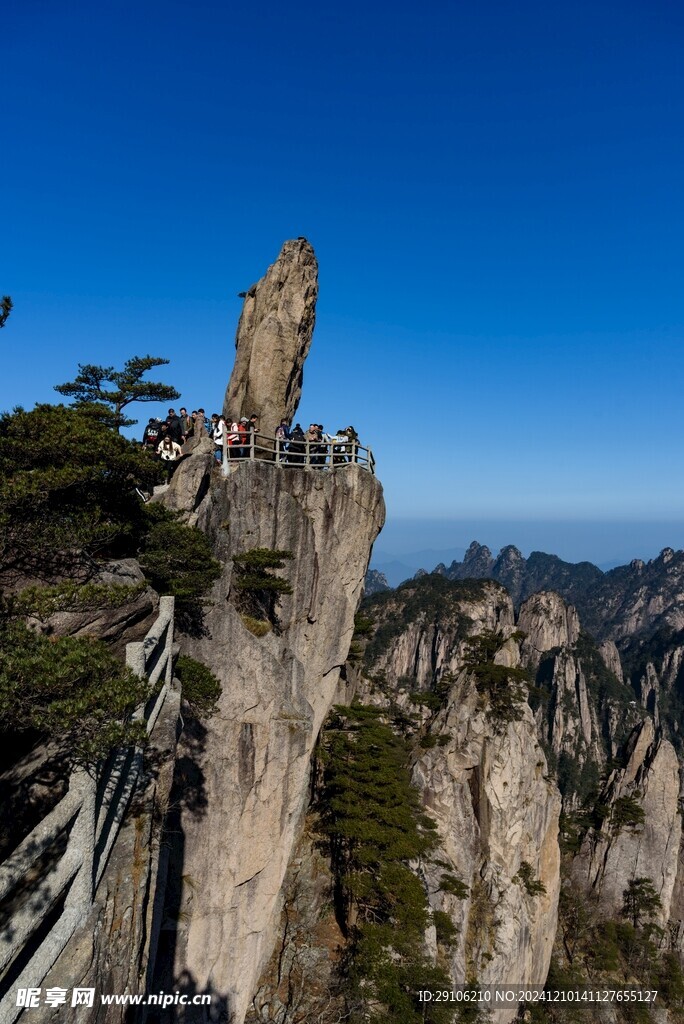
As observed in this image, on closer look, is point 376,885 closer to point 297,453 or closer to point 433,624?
point 297,453

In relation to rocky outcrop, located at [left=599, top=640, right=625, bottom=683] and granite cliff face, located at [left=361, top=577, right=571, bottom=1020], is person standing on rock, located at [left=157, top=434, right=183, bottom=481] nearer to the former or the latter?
granite cliff face, located at [left=361, top=577, right=571, bottom=1020]

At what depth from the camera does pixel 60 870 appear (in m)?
5.41

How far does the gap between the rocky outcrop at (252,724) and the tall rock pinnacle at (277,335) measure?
17.9 feet

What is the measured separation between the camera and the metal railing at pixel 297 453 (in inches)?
842

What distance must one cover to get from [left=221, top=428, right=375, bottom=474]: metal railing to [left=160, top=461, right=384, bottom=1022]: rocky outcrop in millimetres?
438

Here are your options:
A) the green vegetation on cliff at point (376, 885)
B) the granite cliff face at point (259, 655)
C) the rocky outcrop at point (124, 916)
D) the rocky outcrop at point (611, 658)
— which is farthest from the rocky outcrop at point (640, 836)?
the rocky outcrop at point (611, 658)

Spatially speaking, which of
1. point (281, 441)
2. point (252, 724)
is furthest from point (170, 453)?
point (252, 724)

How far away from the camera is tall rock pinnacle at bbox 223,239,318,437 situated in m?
26.6

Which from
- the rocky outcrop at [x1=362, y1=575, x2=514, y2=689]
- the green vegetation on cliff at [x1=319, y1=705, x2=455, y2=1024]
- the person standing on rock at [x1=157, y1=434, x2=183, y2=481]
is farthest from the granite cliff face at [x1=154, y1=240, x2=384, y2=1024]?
the rocky outcrop at [x1=362, y1=575, x2=514, y2=689]

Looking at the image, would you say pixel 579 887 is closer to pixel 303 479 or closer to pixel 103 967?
pixel 303 479

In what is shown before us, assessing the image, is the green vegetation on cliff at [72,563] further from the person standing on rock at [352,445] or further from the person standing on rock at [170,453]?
the person standing on rock at [352,445]

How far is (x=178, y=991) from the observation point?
550 inches

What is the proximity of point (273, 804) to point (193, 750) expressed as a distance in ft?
15.9

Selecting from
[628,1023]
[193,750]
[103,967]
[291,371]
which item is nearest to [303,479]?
[291,371]
